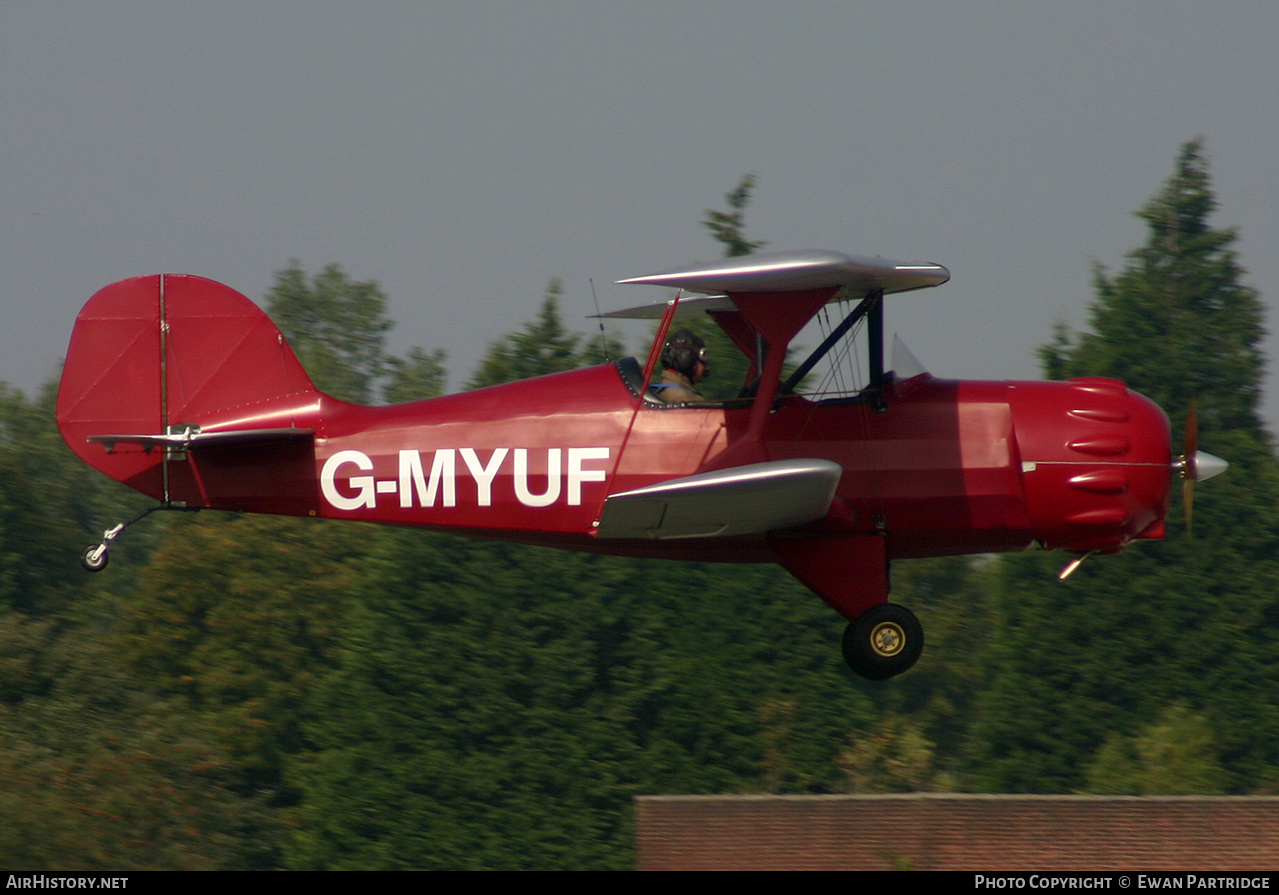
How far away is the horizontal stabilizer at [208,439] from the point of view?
33.3ft

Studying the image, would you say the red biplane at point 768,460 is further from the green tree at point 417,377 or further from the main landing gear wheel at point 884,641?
the green tree at point 417,377

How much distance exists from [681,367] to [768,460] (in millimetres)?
968

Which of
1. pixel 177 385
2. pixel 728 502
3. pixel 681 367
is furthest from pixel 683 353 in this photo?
pixel 177 385

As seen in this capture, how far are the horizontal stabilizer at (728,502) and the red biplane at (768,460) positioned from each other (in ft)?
0.11

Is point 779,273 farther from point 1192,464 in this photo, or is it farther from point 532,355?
point 532,355

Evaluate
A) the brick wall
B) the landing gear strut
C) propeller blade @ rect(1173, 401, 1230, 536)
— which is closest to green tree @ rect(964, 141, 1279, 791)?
the brick wall

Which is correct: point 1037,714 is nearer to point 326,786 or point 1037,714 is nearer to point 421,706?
point 421,706

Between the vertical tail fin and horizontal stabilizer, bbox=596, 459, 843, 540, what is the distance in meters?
2.67

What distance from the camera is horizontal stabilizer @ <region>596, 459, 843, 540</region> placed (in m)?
8.62

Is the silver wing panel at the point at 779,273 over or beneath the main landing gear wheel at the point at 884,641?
over

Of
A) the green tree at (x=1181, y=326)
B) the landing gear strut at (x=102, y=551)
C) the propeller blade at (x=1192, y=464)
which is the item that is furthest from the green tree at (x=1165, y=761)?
the landing gear strut at (x=102, y=551)

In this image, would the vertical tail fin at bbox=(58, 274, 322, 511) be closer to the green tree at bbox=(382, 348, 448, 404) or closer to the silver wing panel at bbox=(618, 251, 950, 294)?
the silver wing panel at bbox=(618, 251, 950, 294)
